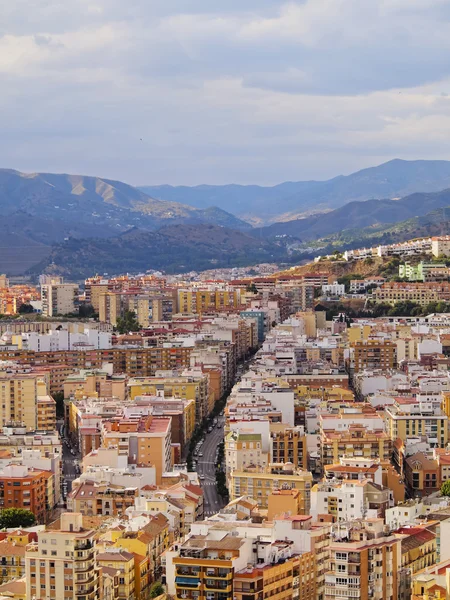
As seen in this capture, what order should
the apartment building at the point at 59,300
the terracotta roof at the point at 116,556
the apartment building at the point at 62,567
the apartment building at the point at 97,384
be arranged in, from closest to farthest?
Result: the apartment building at the point at 62,567 < the terracotta roof at the point at 116,556 < the apartment building at the point at 97,384 < the apartment building at the point at 59,300

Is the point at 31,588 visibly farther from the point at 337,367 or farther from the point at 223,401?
the point at 337,367

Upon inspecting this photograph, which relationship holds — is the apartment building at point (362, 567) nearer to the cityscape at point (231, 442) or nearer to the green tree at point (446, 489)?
the cityscape at point (231, 442)

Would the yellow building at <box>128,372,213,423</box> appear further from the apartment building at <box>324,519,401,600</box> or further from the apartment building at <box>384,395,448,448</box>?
the apartment building at <box>324,519,401,600</box>

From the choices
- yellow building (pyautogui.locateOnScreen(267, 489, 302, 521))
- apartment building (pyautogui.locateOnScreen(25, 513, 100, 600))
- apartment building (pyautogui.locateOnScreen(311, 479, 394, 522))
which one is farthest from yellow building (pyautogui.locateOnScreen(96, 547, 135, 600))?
apartment building (pyautogui.locateOnScreen(311, 479, 394, 522))

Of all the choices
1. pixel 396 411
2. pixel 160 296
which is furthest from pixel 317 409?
pixel 160 296

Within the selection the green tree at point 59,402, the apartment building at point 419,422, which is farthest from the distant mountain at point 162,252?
the apartment building at point 419,422
